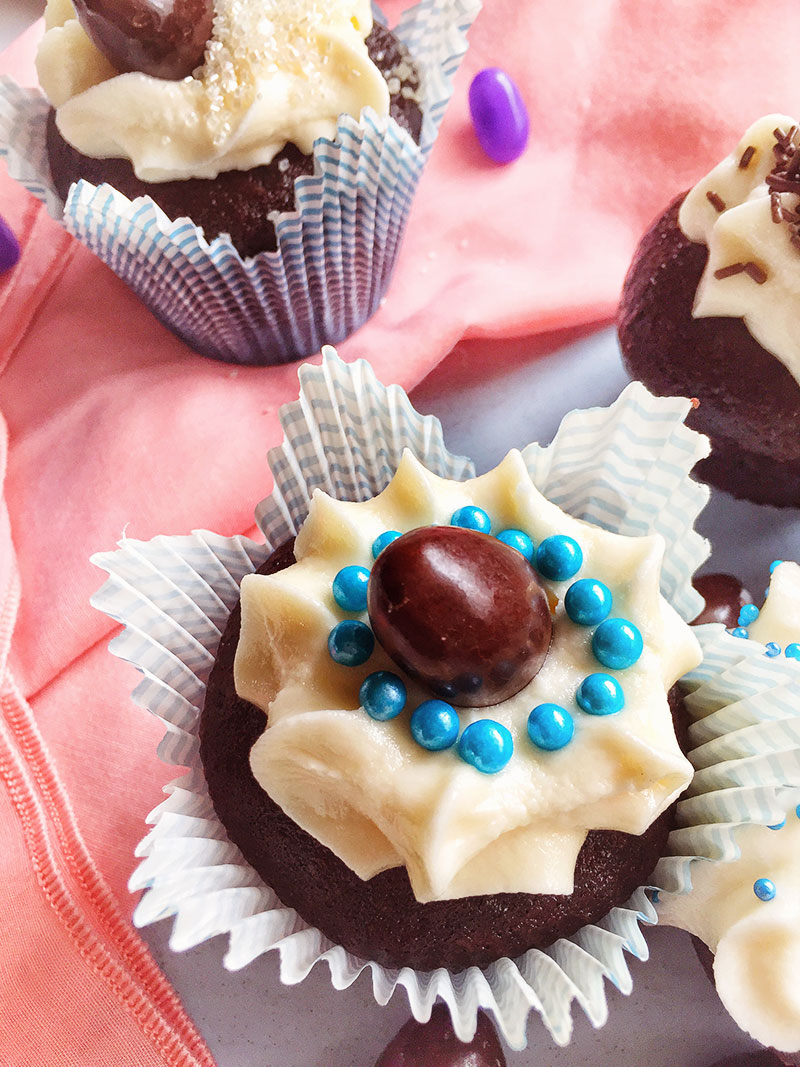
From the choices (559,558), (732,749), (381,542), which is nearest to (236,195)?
(381,542)

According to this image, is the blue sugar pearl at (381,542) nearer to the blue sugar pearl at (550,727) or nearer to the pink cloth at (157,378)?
the blue sugar pearl at (550,727)

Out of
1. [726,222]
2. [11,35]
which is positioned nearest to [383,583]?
[726,222]

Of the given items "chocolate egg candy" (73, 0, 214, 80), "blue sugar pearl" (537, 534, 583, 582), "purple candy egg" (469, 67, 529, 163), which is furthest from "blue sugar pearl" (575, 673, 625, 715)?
"purple candy egg" (469, 67, 529, 163)

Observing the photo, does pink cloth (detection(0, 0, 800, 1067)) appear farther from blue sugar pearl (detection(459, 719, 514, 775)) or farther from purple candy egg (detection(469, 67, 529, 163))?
blue sugar pearl (detection(459, 719, 514, 775))

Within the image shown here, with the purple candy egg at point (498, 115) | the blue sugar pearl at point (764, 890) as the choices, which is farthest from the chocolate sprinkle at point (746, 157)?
the blue sugar pearl at point (764, 890)

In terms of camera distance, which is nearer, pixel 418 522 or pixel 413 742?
pixel 413 742

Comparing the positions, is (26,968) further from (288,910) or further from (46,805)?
(288,910)

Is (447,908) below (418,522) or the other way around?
below
